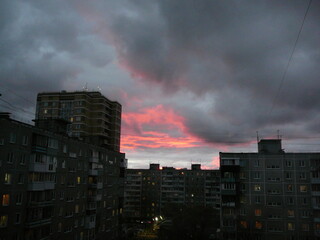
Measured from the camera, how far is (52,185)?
47969 mm

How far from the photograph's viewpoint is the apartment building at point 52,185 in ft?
129

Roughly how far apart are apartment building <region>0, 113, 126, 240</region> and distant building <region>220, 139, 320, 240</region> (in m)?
29.1

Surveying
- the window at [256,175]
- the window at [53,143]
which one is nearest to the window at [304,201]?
the window at [256,175]

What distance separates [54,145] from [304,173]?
183 ft

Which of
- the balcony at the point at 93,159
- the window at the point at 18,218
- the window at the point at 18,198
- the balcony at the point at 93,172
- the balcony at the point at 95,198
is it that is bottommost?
the window at the point at 18,218

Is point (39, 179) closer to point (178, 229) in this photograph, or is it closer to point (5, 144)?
point (5, 144)

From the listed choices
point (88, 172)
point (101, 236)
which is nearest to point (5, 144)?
point (88, 172)

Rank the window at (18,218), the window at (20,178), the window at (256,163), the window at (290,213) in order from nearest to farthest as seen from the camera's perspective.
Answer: the window at (18,218)
the window at (20,178)
the window at (290,213)
the window at (256,163)

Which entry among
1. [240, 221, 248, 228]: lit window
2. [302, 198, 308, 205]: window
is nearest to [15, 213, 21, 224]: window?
[240, 221, 248, 228]: lit window

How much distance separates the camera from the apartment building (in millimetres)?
39344

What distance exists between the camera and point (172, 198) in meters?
150

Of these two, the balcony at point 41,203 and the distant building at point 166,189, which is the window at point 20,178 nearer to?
the balcony at point 41,203

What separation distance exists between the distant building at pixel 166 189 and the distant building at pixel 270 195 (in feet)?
248

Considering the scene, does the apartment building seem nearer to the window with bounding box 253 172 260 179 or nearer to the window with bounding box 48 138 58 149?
the window with bounding box 48 138 58 149
